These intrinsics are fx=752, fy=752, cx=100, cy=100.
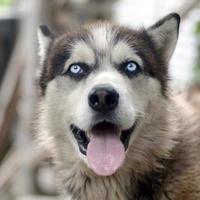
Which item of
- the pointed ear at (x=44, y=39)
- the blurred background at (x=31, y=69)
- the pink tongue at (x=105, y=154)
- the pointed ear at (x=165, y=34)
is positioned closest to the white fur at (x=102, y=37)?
the pointed ear at (x=165, y=34)

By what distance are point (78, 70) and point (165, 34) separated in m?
0.83

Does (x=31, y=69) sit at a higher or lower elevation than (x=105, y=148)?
higher

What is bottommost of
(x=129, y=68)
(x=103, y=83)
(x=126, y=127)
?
(x=126, y=127)

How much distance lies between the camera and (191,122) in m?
5.96

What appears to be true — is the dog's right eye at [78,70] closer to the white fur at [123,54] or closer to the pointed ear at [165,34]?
the white fur at [123,54]

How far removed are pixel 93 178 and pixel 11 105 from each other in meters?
3.76

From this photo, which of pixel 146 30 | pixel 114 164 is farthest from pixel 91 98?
pixel 146 30

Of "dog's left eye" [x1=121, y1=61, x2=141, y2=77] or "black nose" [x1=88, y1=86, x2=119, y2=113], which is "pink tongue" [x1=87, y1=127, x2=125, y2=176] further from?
"dog's left eye" [x1=121, y1=61, x2=141, y2=77]

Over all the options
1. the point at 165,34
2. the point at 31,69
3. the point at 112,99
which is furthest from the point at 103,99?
the point at 31,69

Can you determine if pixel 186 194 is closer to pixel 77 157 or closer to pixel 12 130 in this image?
pixel 77 157

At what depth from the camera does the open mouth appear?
515 centimetres

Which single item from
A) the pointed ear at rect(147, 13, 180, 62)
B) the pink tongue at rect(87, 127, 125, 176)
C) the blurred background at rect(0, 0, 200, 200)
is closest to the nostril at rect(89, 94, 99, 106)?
the pink tongue at rect(87, 127, 125, 176)

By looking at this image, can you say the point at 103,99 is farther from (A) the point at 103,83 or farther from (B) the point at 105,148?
(B) the point at 105,148

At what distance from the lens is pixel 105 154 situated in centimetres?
515
